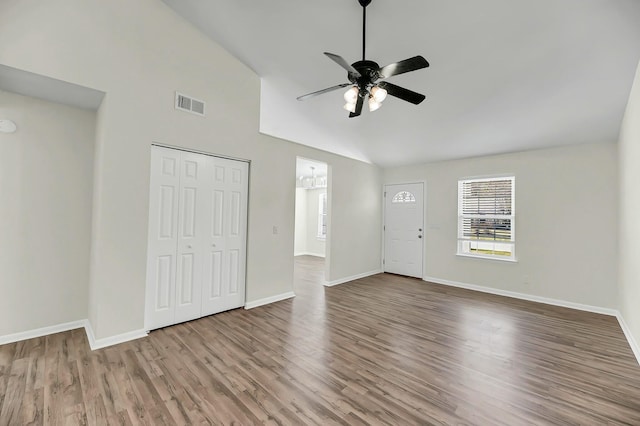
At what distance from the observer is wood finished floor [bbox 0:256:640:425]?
194 centimetres

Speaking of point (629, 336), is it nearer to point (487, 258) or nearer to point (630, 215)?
point (630, 215)

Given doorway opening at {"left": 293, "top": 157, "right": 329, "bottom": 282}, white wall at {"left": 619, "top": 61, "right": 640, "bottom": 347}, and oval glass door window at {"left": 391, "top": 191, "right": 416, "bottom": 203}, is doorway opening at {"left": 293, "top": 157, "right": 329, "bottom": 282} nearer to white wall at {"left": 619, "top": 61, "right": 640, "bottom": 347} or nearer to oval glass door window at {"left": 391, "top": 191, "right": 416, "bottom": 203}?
oval glass door window at {"left": 391, "top": 191, "right": 416, "bottom": 203}

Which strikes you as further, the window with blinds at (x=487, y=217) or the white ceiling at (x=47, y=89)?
the window with blinds at (x=487, y=217)

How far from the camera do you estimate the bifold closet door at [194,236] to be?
323 centimetres

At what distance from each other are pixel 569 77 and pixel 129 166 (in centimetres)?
483

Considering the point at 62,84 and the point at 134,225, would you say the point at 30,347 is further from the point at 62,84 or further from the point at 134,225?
the point at 62,84

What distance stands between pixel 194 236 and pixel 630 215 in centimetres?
498

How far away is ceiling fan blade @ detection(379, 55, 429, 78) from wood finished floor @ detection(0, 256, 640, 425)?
98.4 inches

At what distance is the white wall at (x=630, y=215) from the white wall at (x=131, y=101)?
13.8 feet

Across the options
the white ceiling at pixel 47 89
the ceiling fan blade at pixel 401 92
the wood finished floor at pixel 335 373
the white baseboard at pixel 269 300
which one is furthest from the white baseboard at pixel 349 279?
the white ceiling at pixel 47 89

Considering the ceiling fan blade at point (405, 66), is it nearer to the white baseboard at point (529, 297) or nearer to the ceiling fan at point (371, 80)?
the ceiling fan at point (371, 80)

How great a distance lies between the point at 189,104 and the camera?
11.2ft

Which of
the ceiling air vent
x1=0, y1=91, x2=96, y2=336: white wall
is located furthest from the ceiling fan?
x1=0, y1=91, x2=96, y2=336: white wall

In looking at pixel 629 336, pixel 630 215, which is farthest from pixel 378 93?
pixel 629 336
